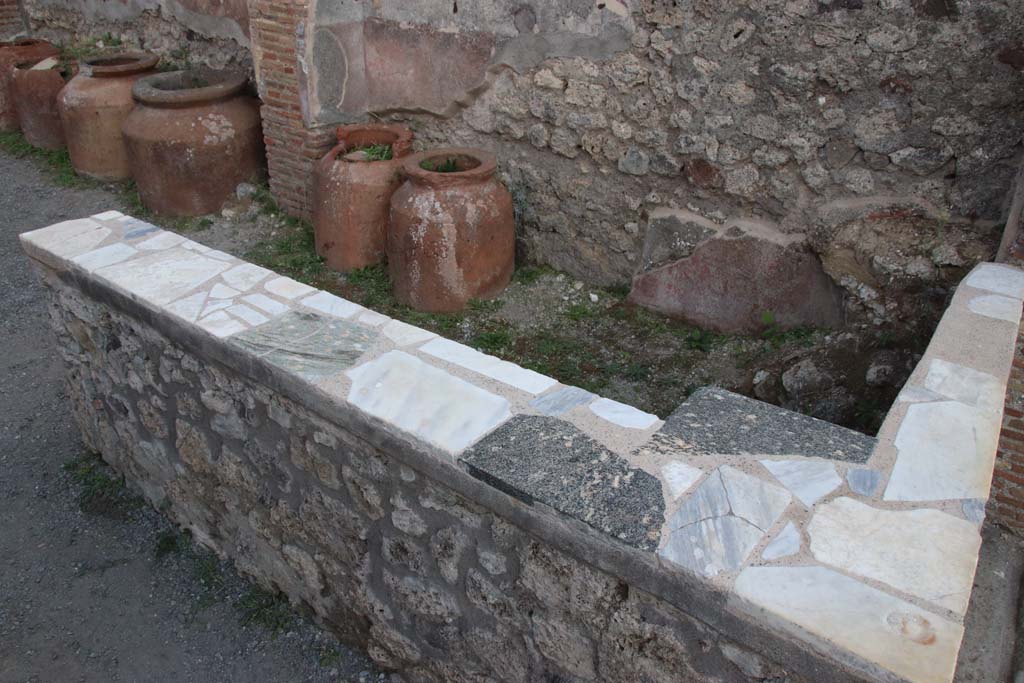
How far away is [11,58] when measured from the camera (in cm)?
709

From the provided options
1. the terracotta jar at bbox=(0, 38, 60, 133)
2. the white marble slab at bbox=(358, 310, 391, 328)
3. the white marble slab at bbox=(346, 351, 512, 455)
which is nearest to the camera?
the white marble slab at bbox=(346, 351, 512, 455)

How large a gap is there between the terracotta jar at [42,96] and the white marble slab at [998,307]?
6.89 m

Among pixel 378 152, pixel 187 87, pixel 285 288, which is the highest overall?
pixel 285 288

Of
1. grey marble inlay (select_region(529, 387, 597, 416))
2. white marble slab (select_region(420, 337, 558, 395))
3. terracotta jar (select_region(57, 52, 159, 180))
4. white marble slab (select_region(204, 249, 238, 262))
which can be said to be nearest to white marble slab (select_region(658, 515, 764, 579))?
grey marble inlay (select_region(529, 387, 597, 416))

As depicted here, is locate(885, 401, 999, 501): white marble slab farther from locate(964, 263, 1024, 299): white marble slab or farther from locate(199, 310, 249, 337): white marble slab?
locate(199, 310, 249, 337): white marble slab

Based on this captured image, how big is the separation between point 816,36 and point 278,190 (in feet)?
11.7

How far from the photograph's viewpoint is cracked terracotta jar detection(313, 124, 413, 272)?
4664mm

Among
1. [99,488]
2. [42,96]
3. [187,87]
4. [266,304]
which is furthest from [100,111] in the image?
[266,304]

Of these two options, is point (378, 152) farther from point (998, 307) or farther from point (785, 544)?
point (785, 544)

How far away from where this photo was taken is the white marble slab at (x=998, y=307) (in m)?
2.44

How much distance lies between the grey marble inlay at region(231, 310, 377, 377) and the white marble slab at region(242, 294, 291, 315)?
0.04 meters

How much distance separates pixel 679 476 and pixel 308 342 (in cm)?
116

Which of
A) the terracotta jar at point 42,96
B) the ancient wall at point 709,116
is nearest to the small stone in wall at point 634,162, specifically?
the ancient wall at point 709,116

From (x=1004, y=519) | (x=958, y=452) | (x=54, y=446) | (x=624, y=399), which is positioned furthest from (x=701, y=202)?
(x=54, y=446)
